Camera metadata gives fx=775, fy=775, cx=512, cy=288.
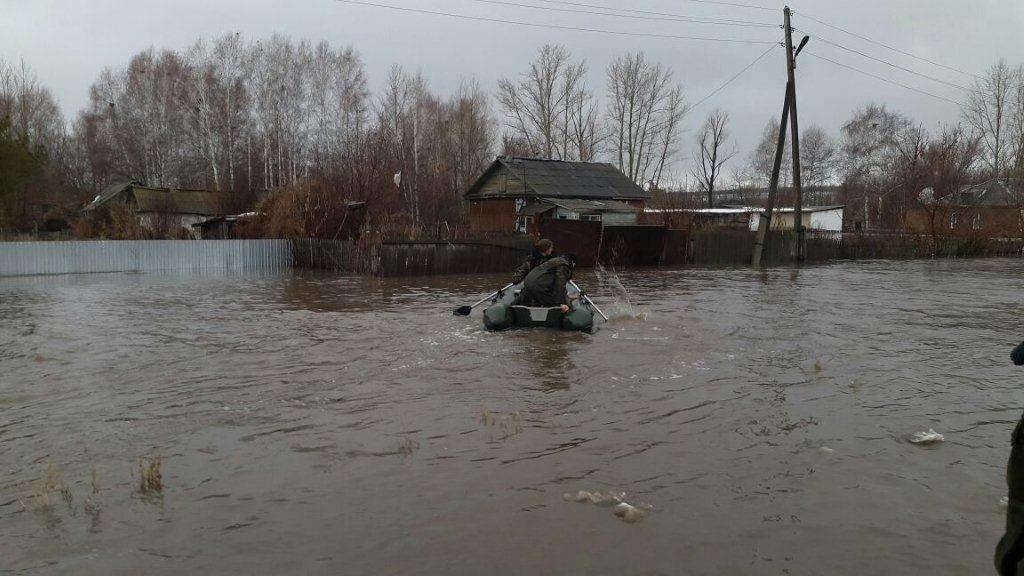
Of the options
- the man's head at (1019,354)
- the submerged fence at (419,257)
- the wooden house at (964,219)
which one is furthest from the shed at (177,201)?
the man's head at (1019,354)

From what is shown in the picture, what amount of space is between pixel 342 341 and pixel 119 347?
118 inches

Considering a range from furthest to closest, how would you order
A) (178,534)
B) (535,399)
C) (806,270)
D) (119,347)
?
(806,270)
(119,347)
(535,399)
(178,534)

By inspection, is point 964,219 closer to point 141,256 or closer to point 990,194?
point 990,194

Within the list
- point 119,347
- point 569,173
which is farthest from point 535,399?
point 569,173

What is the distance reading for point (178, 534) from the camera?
445cm

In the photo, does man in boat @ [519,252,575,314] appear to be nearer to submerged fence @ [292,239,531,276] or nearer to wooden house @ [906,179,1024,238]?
submerged fence @ [292,239,531,276]

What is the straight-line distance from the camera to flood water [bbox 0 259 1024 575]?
4281 mm

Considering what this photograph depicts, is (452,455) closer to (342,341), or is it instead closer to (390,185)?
(342,341)

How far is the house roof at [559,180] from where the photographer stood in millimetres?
37103

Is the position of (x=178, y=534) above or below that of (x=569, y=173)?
Result: below

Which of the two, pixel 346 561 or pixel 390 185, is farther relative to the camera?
pixel 390 185

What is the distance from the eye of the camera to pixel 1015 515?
207cm

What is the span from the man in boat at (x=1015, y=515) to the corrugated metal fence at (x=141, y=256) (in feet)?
87.0

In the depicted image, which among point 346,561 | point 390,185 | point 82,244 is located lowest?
point 346,561
